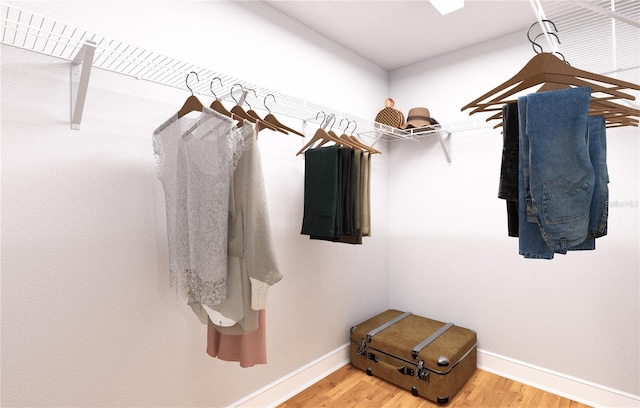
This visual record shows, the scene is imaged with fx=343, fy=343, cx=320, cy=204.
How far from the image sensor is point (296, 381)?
2.23 m

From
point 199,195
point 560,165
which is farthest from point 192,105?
point 560,165


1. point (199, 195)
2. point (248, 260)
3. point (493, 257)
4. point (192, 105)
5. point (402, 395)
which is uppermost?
point (192, 105)

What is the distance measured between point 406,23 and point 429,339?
212cm

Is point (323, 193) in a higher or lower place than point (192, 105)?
lower

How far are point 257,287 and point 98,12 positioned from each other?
4.26 feet

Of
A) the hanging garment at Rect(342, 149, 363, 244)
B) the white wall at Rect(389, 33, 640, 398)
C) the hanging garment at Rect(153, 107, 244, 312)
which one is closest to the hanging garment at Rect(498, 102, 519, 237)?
the hanging garment at Rect(342, 149, 363, 244)


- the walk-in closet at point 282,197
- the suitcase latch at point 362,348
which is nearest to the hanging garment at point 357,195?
the walk-in closet at point 282,197

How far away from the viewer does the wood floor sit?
6.89ft

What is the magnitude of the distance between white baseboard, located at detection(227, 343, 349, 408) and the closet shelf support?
1.62 m

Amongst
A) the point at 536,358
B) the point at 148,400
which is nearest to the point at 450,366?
the point at 536,358

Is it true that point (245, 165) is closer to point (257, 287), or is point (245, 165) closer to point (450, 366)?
point (257, 287)

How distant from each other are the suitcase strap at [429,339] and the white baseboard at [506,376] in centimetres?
29

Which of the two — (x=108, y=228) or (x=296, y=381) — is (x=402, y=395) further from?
(x=108, y=228)

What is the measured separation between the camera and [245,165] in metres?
1.24
